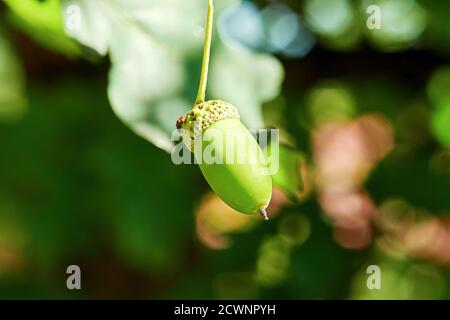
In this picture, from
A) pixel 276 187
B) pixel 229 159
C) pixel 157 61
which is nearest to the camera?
pixel 229 159

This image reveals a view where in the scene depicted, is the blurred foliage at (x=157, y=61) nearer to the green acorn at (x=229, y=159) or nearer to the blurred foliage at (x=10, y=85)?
the green acorn at (x=229, y=159)

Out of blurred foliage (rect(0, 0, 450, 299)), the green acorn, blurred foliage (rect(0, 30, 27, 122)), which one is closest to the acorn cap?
the green acorn

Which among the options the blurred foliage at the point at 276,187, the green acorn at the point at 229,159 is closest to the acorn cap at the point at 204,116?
the green acorn at the point at 229,159

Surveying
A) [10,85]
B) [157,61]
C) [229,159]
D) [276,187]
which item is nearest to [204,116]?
[229,159]

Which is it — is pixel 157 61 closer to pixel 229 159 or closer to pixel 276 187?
pixel 229 159

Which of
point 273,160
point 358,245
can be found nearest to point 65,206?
point 358,245

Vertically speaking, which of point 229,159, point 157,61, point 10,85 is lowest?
point 229,159
